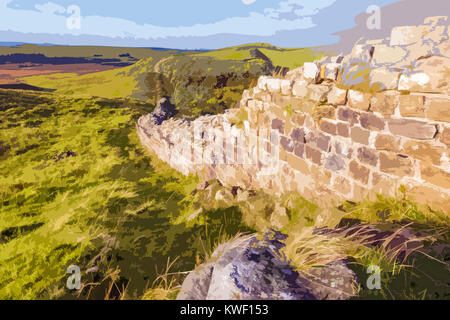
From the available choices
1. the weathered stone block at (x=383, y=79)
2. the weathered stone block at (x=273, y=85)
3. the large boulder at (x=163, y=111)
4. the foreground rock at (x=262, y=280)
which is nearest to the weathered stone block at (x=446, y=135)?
the weathered stone block at (x=383, y=79)

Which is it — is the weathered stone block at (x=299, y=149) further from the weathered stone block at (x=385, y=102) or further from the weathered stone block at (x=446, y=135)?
the weathered stone block at (x=446, y=135)

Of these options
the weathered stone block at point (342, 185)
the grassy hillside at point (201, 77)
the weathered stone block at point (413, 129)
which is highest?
the grassy hillside at point (201, 77)

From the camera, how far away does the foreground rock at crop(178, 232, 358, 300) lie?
198cm

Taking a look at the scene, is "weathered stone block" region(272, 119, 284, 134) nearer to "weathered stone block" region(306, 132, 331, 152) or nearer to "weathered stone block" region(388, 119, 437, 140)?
"weathered stone block" region(306, 132, 331, 152)

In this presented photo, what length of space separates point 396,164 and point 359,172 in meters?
0.48

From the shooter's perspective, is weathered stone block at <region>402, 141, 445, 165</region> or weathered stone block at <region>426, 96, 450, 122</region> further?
weathered stone block at <region>402, 141, 445, 165</region>

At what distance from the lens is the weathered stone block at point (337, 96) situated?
344cm

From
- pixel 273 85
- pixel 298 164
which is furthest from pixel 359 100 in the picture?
pixel 273 85

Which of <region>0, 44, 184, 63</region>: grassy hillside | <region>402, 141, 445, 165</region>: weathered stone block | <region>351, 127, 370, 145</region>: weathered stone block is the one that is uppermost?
<region>0, 44, 184, 63</region>: grassy hillside

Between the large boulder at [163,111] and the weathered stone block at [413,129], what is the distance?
997 centimetres

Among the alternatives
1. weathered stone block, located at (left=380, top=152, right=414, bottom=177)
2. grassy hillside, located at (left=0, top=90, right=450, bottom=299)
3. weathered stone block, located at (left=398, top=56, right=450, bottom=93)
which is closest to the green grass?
grassy hillside, located at (left=0, top=90, right=450, bottom=299)

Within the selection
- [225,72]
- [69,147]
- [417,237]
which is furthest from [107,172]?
[225,72]

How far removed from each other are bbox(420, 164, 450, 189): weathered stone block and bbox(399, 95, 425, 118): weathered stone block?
1.90ft

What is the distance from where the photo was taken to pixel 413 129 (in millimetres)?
2785
